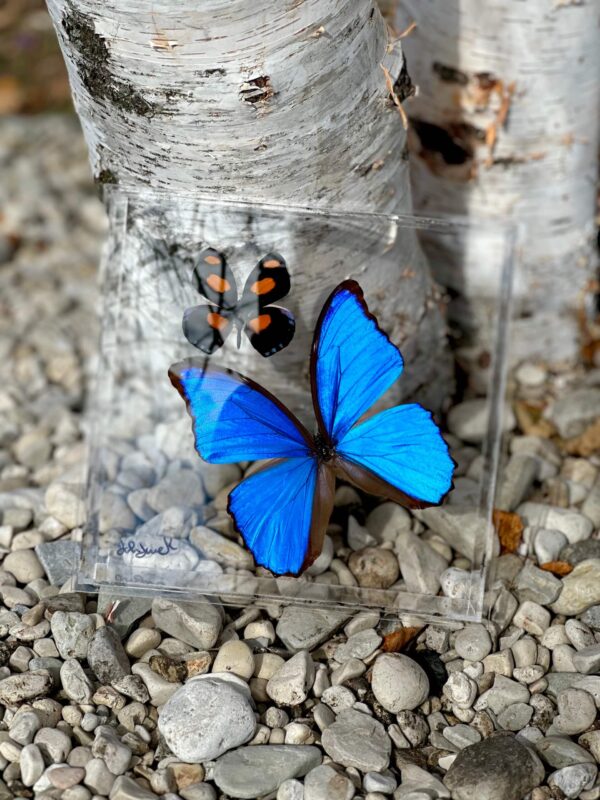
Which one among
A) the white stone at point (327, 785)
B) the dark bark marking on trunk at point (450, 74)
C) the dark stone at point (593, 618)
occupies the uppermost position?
the dark bark marking on trunk at point (450, 74)

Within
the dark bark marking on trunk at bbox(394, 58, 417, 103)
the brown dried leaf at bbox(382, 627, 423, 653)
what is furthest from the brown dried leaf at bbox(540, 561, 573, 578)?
the dark bark marking on trunk at bbox(394, 58, 417, 103)

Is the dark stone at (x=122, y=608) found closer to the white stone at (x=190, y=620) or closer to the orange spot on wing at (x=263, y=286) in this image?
the white stone at (x=190, y=620)

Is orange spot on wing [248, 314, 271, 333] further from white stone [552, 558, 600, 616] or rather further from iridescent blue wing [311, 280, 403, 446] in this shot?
white stone [552, 558, 600, 616]

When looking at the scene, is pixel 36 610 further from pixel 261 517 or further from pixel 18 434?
pixel 18 434

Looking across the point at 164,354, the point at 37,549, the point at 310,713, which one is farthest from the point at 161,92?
the point at 310,713

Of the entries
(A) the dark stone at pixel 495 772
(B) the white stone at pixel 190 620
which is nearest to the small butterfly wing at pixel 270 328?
(B) the white stone at pixel 190 620

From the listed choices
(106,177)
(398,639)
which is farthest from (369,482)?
(106,177)
